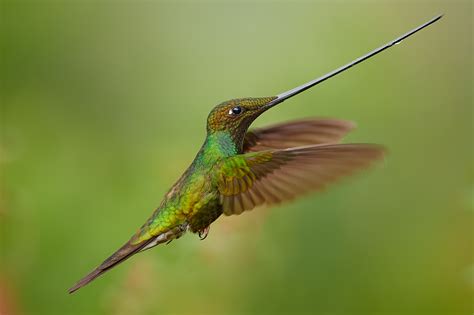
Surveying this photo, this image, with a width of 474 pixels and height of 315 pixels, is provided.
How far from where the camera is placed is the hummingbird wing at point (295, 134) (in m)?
1.91

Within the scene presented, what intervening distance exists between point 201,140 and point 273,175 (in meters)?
1.86

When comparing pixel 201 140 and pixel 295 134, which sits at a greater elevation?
pixel 201 140

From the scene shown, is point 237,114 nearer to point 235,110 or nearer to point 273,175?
point 235,110

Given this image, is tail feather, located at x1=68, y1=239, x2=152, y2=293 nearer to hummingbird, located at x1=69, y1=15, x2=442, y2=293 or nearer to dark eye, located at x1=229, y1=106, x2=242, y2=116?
hummingbird, located at x1=69, y1=15, x2=442, y2=293

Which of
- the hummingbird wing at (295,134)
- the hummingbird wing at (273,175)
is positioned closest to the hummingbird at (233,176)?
the hummingbird wing at (273,175)

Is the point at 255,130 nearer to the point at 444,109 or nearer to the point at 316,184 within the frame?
the point at 316,184

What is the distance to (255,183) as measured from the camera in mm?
1613

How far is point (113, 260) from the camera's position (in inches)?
58.2

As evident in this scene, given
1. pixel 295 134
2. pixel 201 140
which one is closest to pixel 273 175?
pixel 295 134

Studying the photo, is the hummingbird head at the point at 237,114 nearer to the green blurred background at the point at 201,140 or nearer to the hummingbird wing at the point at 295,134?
the hummingbird wing at the point at 295,134

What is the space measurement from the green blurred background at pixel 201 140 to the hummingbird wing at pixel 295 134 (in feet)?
1.24

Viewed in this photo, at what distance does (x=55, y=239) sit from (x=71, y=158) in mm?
482

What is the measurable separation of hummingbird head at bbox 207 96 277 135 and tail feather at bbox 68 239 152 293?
31 centimetres

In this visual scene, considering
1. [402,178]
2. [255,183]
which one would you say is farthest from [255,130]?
[402,178]
